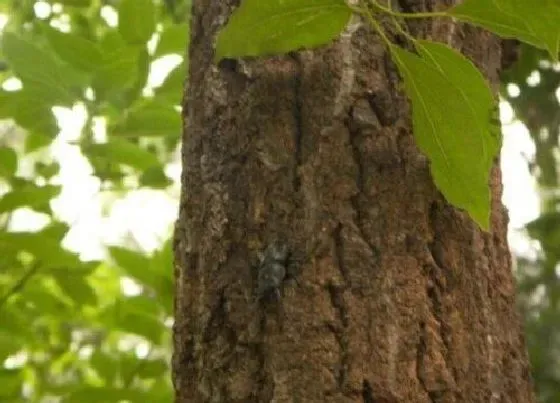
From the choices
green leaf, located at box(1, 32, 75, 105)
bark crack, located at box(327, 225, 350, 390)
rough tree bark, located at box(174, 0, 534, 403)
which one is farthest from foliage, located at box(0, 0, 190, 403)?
bark crack, located at box(327, 225, 350, 390)

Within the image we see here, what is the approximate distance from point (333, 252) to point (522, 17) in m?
0.23

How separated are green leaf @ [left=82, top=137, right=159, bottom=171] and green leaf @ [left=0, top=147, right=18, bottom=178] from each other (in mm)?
143

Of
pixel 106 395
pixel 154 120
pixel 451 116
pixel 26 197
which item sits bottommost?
pixel 106 395

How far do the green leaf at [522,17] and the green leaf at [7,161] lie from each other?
941mm

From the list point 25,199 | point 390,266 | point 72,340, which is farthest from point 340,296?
point 72,340

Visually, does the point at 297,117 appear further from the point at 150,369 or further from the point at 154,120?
the point at 150,369

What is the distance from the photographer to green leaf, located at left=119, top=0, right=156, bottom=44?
111 centimetres

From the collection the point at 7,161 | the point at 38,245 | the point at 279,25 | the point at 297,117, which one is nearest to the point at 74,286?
the point at 38,245

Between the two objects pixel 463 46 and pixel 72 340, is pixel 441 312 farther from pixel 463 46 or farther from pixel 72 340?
pixel 72 340


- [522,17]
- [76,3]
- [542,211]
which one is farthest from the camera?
[76,3]

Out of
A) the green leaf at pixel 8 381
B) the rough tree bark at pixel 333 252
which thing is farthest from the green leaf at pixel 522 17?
the green leaf at pixel 8 381

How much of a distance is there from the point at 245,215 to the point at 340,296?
11cm

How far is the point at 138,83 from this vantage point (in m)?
1.18

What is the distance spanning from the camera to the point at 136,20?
1122 millimetres
